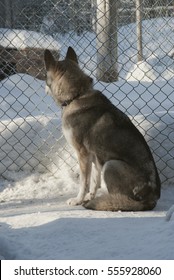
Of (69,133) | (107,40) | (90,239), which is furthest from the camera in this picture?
(107,40)

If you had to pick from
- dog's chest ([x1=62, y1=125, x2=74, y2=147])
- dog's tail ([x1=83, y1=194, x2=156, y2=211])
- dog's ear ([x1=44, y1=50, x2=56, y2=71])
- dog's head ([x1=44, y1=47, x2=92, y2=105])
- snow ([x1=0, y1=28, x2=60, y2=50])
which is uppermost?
dog's ear ([x1=44, y1=50, x2=56, y2=71])

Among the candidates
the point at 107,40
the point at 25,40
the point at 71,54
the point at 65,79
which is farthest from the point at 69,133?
the point at 25,40

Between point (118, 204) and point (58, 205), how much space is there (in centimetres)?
55

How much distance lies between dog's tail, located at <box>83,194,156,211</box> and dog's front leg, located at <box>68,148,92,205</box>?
0.99 ft

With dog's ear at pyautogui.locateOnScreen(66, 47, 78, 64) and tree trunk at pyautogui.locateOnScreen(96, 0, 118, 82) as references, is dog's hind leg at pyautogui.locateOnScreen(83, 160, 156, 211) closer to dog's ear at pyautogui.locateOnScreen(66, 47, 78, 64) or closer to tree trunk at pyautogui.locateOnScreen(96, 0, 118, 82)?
dog's ear at pyautogui.locateOnScreen(66, 47, 78, 64)

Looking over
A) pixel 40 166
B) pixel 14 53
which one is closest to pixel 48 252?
pixel 40 166

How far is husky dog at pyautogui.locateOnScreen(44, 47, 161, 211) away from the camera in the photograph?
138 inches

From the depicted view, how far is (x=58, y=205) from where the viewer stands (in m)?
3.77

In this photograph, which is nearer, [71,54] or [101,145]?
[101,145]

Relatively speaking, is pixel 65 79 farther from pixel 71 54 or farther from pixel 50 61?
pixel 71 54

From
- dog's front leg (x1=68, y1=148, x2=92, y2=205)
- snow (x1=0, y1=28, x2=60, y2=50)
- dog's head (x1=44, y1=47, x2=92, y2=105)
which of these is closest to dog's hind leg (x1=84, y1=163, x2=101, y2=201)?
dog's front leg (x1=68, y1=148, x2=92, y2=205)

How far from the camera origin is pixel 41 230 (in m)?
2.80
